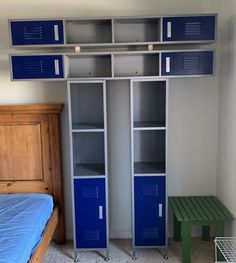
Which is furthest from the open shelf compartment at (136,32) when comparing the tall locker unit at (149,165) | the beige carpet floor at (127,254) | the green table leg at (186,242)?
the beige carpet floor at (127,254)

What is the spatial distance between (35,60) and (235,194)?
1.99m

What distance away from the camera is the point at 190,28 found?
8.04 ft

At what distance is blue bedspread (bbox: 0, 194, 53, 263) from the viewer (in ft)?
6.10

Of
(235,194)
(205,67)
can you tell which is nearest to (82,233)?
(235,194)

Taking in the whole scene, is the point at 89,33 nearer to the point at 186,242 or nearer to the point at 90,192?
the point at 90,192

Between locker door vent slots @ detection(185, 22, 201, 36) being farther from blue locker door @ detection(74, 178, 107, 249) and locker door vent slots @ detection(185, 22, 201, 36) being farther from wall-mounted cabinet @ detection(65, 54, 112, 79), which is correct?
blue locker door @ detection(74, 178, 107, 249)

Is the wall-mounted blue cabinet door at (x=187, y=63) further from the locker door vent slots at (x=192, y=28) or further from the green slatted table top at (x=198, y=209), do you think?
the green slatted table top at (x=198, y=209)

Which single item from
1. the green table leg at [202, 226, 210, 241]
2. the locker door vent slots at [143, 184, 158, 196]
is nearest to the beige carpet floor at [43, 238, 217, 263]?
the green table leg at [202, 226, 210, 241]

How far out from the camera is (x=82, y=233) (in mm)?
2744

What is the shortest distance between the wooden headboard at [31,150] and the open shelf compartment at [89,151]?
185 mm

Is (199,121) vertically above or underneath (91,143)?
above

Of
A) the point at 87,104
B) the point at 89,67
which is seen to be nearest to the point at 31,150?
the point at 87,104

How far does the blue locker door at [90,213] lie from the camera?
269cm

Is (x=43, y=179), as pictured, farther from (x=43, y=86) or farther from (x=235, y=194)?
(x=235, y=194)
